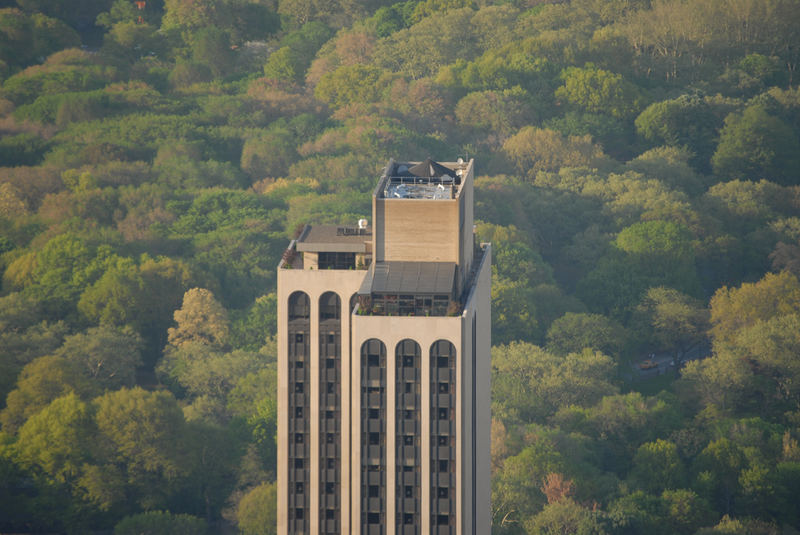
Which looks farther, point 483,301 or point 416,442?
point 483,301

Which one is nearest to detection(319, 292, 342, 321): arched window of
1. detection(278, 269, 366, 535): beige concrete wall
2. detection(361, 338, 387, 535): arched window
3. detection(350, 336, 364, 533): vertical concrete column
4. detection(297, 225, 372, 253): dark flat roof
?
detection(278, 269, 366, 535): beige concrete wall

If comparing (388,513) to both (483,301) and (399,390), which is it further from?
(483,301)

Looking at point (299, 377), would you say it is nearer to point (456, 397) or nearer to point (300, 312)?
point (300, 312)

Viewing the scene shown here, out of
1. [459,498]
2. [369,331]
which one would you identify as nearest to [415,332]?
[369,331]

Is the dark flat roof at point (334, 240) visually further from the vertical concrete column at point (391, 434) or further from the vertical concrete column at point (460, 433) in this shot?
the vertical concrete column at point (460, 433)

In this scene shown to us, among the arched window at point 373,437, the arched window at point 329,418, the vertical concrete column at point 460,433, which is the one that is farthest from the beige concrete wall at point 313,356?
the vertical concrete column at point 460,433

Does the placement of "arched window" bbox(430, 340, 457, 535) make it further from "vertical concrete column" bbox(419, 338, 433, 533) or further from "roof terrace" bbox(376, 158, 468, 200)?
"roof terrace" bbox(376, 158, 468, 200)

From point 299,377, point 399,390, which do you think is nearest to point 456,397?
point 399,390

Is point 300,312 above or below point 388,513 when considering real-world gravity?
above
